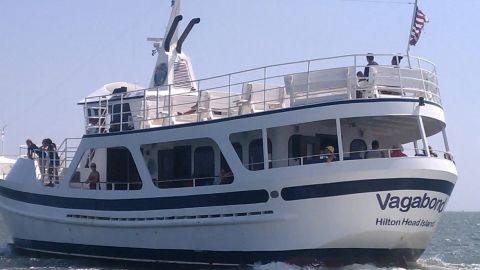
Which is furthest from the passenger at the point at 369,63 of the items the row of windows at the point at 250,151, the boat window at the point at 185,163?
the boat window at the point at 185,163

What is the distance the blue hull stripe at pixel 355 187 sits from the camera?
14.7 metres

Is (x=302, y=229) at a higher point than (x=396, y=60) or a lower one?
lower

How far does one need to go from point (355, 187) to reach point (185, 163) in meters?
4.82

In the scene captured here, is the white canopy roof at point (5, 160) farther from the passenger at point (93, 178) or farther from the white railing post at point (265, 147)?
the white railing post at point (265, 147)

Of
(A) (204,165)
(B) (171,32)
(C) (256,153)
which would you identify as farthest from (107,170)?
(B) (171,32)

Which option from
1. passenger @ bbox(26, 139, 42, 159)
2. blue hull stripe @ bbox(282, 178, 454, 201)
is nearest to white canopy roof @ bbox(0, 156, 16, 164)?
passenger @ bbox(26, 139, 42, 159)

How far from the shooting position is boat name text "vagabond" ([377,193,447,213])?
14789 millimetres

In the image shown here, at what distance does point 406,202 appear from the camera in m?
14.9

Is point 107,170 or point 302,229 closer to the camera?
A: point 302,229

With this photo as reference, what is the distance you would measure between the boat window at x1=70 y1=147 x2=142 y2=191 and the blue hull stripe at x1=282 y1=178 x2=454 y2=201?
15.8 ft

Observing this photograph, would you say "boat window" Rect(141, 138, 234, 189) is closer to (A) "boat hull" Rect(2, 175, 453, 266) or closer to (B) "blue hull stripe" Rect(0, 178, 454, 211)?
(B) "blue hull stripe" Rect(0, 178, 454, 211)

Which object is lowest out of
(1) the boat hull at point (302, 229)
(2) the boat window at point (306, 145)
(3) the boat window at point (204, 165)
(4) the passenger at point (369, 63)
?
(1) the boat hull at point (302, 229)

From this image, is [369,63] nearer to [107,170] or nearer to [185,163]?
[185,163]

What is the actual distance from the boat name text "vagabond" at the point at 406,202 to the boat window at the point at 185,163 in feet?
12.2
